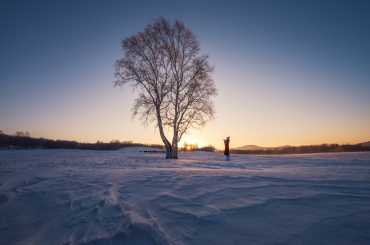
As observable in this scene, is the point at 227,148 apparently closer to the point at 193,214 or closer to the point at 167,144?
the point at 167,144

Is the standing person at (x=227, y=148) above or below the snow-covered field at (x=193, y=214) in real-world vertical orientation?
above

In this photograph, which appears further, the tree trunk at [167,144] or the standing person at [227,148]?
the tree trunk at [167,144]

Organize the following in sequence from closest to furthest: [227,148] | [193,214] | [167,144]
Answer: [193,214] < [227,148] < [167,144]

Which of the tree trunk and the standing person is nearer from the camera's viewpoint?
the standing person

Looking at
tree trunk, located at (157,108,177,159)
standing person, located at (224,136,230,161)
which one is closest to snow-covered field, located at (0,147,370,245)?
standing person, located at (224,136,230,161)

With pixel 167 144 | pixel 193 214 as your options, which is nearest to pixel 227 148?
pixel 167 144

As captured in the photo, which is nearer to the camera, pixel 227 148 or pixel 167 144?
pixel 227 148

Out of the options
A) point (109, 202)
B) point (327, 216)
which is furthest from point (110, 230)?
point (327, 216)

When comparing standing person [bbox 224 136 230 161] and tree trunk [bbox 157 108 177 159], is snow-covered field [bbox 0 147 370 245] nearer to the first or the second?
standing person [bbox 224 136 230 161]

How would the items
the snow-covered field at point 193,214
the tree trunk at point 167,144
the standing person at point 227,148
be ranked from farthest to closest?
the tree trunk at point 167,144
the standing person at point 227,148
the snow-covered field at point 193,214

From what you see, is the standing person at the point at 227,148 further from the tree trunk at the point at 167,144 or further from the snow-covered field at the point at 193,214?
the snow-covered field at the point at 193,214

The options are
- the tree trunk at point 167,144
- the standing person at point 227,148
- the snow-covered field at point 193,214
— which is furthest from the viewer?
the tree trunk at point 167,144

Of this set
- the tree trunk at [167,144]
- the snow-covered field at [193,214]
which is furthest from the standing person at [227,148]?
the snow-covered field at [193,214]

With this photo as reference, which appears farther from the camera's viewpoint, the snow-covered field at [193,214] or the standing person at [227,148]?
the standing person at [227,148]
